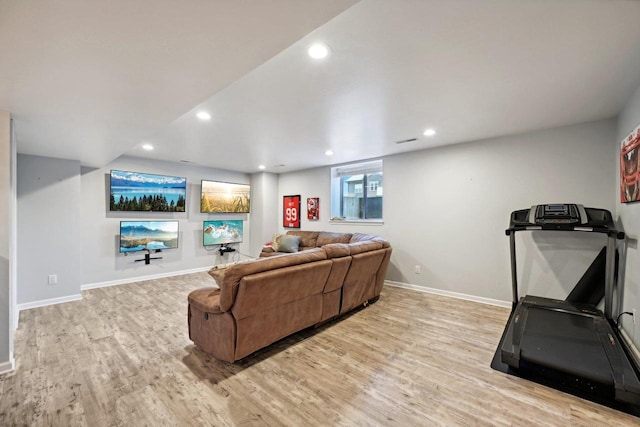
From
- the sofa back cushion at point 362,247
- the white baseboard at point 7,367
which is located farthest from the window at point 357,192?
the white baseboard at point 7,367

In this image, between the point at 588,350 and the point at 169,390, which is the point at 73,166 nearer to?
the point at 169,390

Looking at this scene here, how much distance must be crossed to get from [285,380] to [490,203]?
3786 millimetres

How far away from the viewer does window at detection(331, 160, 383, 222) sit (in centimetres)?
572

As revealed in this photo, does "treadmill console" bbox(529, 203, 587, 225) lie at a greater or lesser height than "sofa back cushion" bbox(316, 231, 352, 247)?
greater

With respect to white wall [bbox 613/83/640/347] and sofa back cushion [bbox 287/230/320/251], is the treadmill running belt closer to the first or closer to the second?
white wall [bbox 613/83/640/347]

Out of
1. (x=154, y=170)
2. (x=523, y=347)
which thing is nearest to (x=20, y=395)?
(x=523, y=347)

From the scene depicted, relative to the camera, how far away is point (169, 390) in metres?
2.06

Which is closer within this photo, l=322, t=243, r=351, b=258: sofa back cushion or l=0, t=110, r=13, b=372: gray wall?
l=0, t=110, r=13, b=372: gray wall

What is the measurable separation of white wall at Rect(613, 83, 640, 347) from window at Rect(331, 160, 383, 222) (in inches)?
132

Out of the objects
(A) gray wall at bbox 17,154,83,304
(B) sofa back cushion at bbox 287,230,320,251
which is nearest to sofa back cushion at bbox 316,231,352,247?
(B) sofa back cushion at bbox 287,230,320,251

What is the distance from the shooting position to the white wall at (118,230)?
194 inches

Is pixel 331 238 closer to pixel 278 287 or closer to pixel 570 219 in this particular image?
pixel 278 287

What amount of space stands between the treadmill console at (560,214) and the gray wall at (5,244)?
5.41 meters

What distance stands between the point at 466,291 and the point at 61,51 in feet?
17.1
